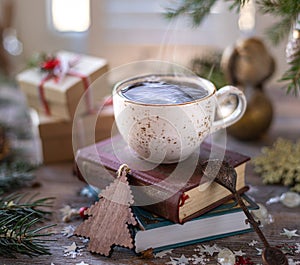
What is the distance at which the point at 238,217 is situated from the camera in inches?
27.3

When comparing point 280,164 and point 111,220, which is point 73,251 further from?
point 280,164

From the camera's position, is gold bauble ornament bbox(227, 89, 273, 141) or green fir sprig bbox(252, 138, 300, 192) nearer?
green fir sprig bbox(252, 138, 300, 192)

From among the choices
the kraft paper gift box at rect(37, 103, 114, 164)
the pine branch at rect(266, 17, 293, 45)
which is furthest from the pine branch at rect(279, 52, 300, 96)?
the kraft paper gift box at rect(37, 103, 114, 164)

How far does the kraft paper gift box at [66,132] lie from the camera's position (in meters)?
0.90

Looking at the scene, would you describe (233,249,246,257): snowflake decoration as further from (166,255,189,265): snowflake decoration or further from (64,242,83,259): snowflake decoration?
(64,242,83,259): snowflake decoration

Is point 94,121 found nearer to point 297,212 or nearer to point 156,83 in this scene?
point 156,83

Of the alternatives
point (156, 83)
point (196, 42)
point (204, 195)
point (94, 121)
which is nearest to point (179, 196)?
point (204, 195)

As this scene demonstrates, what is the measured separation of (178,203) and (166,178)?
5 cm

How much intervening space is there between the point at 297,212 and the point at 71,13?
2.59ft

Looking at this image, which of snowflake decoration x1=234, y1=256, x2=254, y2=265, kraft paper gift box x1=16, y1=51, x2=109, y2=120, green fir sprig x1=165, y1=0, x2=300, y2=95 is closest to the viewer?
snowflake decoration x1=234, y1=256, x2=254, y2=265

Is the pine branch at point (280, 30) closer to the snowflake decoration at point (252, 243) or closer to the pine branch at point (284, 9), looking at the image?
the pine branch at point (284, 9)

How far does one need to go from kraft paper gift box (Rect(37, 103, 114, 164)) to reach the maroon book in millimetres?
138

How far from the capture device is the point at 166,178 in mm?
673

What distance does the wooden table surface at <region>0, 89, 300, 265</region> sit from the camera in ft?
2.12
